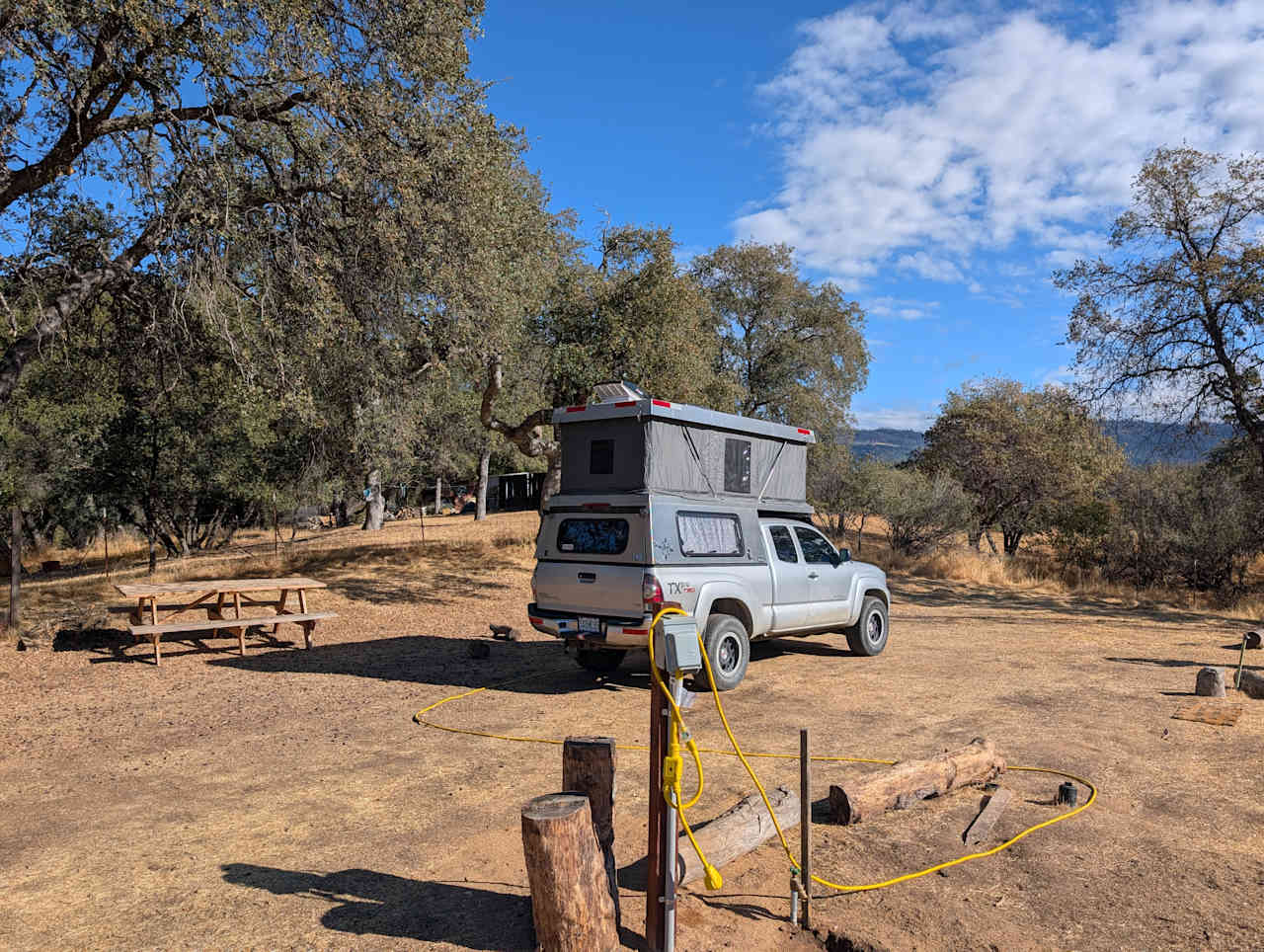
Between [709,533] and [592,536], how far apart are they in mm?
1302

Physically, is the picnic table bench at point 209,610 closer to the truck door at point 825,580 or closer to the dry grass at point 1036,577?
the truck door at point 825,580

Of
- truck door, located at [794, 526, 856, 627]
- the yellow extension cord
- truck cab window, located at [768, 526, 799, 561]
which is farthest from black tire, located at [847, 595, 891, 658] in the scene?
the yellow extension cord

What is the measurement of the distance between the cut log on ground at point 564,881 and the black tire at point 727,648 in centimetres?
507

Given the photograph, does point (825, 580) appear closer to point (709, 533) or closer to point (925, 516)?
point (709, 533)

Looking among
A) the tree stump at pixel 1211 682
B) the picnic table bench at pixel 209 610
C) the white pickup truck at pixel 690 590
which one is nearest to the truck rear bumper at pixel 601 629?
the white pickup truck at pixel 690 590

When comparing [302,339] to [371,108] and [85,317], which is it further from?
[85,317]

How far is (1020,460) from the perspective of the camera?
27.9 metres

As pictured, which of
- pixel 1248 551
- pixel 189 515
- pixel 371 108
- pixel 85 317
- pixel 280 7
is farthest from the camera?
pixel 189 515

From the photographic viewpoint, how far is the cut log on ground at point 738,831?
4285 millimetres

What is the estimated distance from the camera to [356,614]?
14.2 m

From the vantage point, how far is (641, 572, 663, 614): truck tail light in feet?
26.7

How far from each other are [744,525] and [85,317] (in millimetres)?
10131

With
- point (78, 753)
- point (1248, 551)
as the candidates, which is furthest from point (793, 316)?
point (78, 753)

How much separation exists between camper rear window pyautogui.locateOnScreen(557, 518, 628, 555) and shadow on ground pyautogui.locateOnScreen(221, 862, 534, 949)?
4575 millimetres
